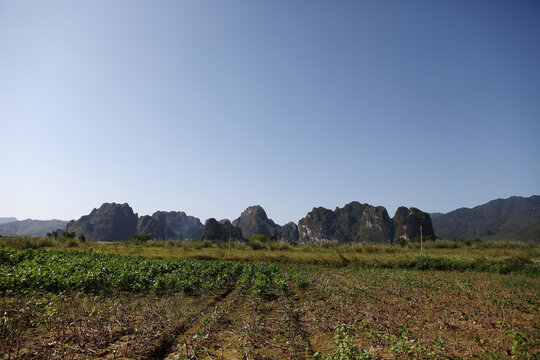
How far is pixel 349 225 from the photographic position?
137 m

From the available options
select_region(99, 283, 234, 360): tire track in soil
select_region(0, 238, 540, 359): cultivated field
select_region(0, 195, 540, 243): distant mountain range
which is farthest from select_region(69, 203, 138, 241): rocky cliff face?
select_region(99, 283, 234, 360): tire track in soil

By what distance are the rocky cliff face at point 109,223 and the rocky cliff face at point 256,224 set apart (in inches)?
2539

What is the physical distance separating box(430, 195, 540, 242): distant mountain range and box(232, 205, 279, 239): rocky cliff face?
287ft

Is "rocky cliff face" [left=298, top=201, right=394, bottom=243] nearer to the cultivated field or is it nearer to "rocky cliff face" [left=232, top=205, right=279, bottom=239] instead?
"rocky cliff face" [left=232, top=205, right=279, bottom=239]

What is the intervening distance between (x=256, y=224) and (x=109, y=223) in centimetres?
7953

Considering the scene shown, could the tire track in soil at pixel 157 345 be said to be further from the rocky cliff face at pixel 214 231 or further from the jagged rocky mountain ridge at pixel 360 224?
the rocky cliff face at pixel 214 231

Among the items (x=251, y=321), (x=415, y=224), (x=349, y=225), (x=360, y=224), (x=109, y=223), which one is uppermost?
(x=415, y=224)

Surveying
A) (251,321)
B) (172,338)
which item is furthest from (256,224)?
(172,338)

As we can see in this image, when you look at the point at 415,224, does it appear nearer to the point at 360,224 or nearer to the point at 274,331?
the point at 360,224

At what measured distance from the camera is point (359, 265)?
28.6 meters

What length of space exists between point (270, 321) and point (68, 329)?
536cm

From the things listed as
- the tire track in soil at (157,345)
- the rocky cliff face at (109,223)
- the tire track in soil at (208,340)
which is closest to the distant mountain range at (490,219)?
the tire track in soil at (208,340)

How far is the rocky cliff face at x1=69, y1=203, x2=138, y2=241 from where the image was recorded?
449 feet

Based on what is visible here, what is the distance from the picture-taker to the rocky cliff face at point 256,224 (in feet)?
496
